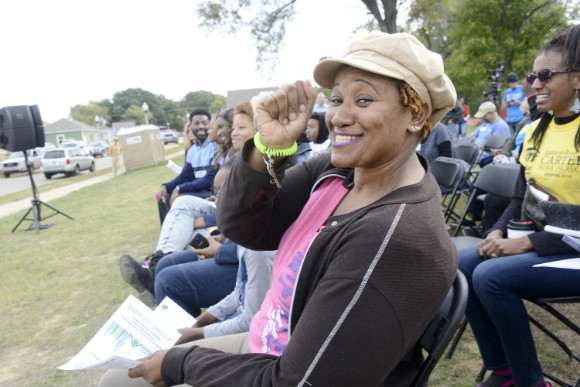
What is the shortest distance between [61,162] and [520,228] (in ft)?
73.3

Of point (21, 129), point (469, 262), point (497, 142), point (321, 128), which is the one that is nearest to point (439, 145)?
point (321, 128)

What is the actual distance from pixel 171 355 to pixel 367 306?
2.64ft

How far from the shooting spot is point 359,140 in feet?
4.15

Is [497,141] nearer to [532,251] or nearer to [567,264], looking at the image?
[532,251]

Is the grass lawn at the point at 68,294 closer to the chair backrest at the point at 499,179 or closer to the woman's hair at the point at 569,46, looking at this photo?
the chair backrest at the point at 499,179

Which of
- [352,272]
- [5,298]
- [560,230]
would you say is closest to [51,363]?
[5,298]

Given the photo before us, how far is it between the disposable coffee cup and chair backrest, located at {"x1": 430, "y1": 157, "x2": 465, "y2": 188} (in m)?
2.05

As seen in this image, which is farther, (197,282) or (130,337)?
(197,282)

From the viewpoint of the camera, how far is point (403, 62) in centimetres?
118

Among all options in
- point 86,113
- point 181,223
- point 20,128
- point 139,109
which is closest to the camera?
point 181,223

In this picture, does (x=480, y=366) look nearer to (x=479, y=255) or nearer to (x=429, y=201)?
(x=479, y=255)

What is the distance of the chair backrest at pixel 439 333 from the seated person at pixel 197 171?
406 cm

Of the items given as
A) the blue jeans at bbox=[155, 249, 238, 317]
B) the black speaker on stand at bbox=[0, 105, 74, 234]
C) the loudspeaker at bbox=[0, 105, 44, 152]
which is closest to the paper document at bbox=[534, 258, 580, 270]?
the blue jeans at bbox=[155, 249, 238, 317]

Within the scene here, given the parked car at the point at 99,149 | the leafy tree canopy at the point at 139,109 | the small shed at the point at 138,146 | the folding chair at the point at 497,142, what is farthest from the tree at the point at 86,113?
the folding chair at the point at 497,142
